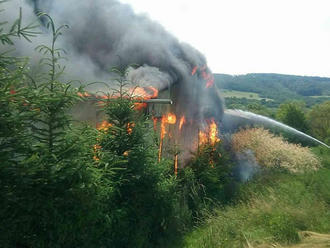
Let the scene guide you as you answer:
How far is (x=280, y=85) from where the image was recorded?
119 m

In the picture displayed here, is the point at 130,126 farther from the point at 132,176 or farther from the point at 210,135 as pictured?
the point at 210,135

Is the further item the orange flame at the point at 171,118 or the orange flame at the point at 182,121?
the orange flame at the point at 182,121

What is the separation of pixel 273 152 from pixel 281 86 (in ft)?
369

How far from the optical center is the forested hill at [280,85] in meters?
100

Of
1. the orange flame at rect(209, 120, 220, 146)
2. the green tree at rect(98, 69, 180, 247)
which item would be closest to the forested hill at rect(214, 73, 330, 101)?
the orange flame at rect(209, 120, 220, 146)

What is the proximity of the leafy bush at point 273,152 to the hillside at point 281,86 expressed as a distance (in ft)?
244

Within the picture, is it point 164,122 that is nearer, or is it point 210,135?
point 164,122

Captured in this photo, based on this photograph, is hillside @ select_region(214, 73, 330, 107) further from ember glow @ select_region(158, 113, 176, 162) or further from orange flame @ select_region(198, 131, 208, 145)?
ember glow @ select_region(158, 113, 176, 162)

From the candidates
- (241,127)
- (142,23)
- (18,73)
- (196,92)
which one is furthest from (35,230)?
(241,127)

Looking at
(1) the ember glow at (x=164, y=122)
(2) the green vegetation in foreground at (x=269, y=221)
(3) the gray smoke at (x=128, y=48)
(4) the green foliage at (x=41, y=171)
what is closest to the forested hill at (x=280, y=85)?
(3) the gray smoke at (x=128, y=48)

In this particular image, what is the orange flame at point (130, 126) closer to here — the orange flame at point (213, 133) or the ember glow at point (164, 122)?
the ember glow at point (164, 122)

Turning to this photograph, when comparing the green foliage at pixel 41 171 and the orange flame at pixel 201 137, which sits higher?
the green foliage at pixel 41 171

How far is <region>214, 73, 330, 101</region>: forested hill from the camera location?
10044 centimetres

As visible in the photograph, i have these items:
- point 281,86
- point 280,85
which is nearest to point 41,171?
point 281,86
